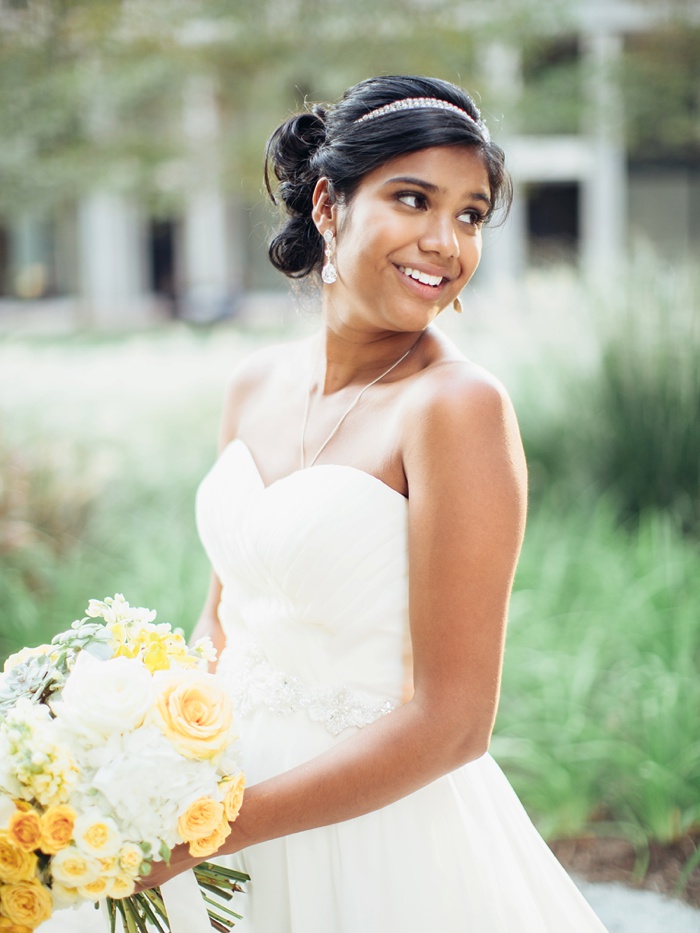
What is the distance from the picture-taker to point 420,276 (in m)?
1.96

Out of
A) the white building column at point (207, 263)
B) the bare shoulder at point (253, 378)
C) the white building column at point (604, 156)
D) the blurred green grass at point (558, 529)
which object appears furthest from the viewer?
the white building column at point (207, 263)

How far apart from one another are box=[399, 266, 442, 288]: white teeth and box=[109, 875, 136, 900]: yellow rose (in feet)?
3.87

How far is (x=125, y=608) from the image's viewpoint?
5.81 feet

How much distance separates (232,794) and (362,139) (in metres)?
1.25

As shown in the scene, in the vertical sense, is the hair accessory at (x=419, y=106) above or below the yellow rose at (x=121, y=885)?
above

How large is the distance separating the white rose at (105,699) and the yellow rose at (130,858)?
0.55ft

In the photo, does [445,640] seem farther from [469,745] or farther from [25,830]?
[25,830]

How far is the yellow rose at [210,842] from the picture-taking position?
1.55 m

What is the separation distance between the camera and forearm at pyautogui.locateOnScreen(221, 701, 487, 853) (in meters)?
1.71

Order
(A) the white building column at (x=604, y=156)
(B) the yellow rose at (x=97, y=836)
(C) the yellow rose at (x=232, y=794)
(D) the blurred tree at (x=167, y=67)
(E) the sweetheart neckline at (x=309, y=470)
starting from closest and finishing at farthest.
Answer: (B) the yellow rose at (x=97, y=836), (C) the yellow rose at (x=232, y=794), (E) the sweetheart neckline at (x=309, y=470), (D) the blurred tree at (x=167, y=67), (A) the white building column at (x=604, y=156)

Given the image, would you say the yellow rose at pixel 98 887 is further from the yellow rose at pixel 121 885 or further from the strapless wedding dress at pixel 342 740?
the strapless wedding dress at pixel 342 740

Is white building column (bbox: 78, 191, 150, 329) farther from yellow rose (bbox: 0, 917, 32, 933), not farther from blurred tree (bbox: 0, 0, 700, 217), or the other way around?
yellow rose (bbox: 0, 917, 32, 933)

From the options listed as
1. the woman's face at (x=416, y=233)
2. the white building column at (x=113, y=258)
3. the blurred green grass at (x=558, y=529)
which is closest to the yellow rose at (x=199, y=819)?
the woman's face at (x=416, y=233)

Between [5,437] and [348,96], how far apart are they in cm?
402
